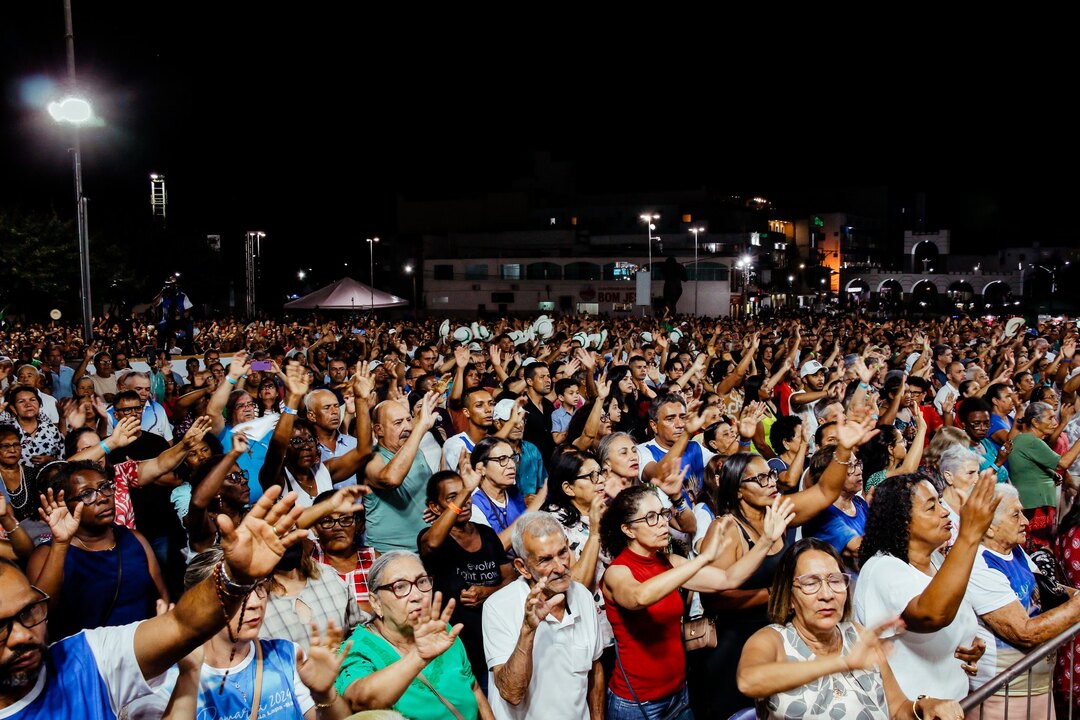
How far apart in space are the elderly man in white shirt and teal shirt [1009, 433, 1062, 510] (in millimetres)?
4332

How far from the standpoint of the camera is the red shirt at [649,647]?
341 centimetres

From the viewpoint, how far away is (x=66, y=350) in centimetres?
1330

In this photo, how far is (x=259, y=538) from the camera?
6.91ft

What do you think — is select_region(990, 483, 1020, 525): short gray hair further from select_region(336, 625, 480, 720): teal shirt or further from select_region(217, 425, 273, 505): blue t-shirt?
select_region(217, 425, 273, 505): blue t-shirt

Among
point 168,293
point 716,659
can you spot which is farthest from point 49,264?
point 716,659

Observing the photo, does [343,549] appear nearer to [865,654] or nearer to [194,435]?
[194,435]

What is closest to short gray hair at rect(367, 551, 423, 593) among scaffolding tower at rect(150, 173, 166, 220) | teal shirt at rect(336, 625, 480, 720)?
teal shirt at rect(336, 625, 480, 720)

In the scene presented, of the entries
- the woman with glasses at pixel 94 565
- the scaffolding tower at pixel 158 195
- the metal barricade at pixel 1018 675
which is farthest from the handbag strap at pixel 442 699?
the scaffolding tower at pixel 158 195

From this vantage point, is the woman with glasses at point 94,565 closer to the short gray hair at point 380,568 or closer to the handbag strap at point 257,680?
the handbag strap at point 257,680

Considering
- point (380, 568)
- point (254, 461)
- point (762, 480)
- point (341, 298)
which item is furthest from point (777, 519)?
point (341, 298)

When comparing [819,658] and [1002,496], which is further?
[1002,496]

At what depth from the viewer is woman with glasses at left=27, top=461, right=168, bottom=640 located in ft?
11.0

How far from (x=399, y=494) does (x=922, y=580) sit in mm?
2824

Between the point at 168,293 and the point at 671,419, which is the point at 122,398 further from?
the point at 168,293
